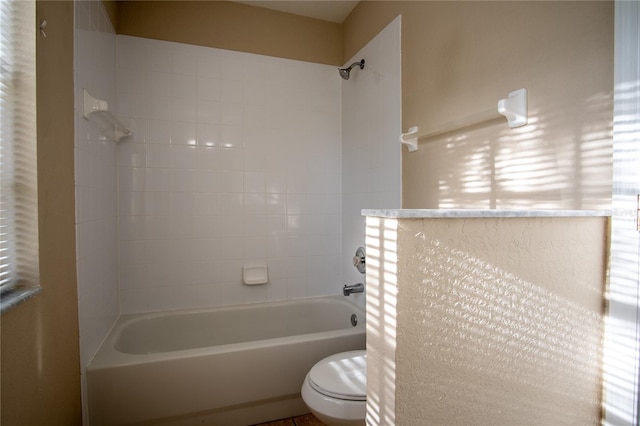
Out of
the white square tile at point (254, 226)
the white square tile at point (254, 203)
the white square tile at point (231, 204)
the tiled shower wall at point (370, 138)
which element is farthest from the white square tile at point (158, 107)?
the tiled shower wall at point (370, 138)

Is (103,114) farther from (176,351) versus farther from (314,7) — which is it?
(314,7)

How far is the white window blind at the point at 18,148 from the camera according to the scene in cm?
94

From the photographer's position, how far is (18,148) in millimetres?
982

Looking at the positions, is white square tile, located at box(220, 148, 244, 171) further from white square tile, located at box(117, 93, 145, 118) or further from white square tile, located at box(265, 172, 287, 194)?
white square tile, located at box(117, 93, 145, 118)

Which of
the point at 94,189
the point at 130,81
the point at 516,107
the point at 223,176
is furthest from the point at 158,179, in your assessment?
the point at 516,107

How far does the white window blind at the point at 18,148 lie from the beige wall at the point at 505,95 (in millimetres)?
1645

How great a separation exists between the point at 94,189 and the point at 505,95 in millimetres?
1995

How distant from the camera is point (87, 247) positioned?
153 cm

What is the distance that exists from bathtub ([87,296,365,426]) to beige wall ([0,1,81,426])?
155 mm

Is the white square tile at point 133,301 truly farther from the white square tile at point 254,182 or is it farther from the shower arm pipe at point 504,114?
the shower arm pipe at point 504,114

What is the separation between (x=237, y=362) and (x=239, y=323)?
28.5 inches

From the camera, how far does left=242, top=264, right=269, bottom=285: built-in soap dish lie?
237cm

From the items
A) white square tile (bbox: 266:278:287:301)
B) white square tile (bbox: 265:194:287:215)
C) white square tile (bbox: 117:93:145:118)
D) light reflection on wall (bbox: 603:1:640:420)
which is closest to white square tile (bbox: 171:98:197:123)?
white square tile (bbox: 117:93:145:118)

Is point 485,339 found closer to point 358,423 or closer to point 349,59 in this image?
point 358,423
